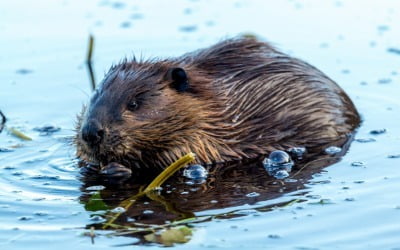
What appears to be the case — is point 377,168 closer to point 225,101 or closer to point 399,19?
point 225,101

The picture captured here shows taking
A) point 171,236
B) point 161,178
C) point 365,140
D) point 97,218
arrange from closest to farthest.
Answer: point 171,236 → point 97,218 → point 161,178 → point 365,140

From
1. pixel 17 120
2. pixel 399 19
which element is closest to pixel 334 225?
pixel 17 120

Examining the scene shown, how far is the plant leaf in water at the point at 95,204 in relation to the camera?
260 inches

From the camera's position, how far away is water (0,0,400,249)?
6109 millimetres

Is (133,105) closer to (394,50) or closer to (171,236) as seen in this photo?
(171,236)

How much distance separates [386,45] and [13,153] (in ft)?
14.0

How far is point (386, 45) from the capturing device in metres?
10.5

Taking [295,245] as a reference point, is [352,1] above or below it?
above

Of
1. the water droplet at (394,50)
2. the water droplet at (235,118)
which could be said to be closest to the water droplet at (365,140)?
the water droplet at (235,118)

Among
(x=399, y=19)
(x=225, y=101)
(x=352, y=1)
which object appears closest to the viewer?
(x=225, y=101)

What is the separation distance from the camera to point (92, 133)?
7.14 meters

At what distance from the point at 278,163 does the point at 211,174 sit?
0.49 meters

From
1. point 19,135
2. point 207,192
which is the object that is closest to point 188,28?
point 19,135

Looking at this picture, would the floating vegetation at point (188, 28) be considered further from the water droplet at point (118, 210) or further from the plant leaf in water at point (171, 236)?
the plant leaf in water at point (171, 236)
